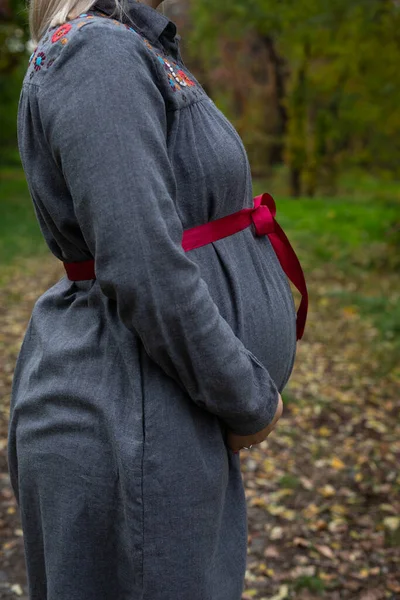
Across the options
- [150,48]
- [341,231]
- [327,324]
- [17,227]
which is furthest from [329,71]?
[150,48]

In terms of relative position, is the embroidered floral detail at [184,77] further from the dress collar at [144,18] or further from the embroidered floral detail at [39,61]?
the embroidered floral detail at [39,61]

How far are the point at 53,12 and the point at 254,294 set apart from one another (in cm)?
63

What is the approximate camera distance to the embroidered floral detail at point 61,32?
1.11m

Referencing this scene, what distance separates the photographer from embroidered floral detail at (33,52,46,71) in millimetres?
1124

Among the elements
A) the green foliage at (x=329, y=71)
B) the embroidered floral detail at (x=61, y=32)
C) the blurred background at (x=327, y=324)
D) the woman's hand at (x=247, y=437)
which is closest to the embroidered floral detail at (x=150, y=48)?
the embroidered floral detail at (x=61, y=32)

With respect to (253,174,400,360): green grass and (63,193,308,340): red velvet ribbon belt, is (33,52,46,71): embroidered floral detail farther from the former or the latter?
(253,174,400,360): green grass

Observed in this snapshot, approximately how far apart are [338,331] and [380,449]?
7.53 feet

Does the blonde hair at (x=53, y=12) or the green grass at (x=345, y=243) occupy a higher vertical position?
the blonde hair at (x=53, y=12)

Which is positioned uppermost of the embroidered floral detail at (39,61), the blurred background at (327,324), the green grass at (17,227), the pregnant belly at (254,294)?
the embroidered floral detail at (39,61)

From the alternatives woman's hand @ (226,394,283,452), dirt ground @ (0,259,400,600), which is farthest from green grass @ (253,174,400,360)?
woman's hand @ (226,394,283,452)

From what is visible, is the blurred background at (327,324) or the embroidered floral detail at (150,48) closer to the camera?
the embroidered floral detail at (150,48)

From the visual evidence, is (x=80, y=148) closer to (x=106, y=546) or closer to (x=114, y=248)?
(x=114, y=248)

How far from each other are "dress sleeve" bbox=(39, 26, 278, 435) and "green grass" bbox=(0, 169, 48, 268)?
8429 millimetres

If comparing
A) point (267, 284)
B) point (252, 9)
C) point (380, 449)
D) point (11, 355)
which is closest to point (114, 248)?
point (267, 284)
